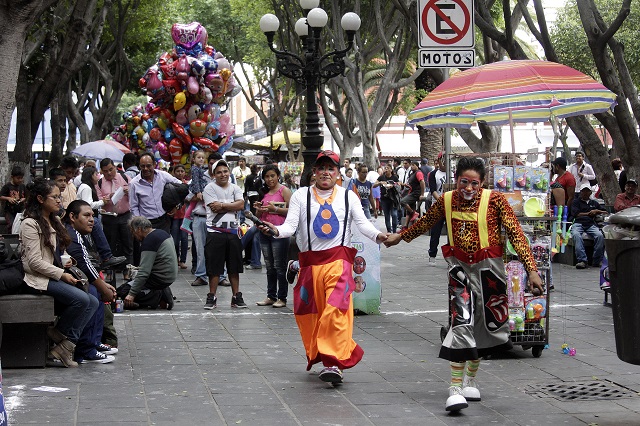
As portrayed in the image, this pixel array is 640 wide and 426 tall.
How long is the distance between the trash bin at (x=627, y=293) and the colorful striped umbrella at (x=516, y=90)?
3811 millimetres

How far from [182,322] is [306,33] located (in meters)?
11.0

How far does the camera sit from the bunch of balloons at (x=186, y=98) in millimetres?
20719

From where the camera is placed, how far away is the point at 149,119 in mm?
21906

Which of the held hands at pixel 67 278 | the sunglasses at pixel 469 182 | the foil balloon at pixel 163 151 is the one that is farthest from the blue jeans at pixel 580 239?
the held hands at pixel 67 278

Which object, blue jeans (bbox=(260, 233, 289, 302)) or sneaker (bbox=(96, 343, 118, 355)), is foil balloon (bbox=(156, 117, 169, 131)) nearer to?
blue jeans (bbox=(260, 233, 289, 302))

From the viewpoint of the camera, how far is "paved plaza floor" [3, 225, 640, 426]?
259 inches

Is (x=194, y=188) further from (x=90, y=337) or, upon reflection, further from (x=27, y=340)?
(x=27, y=340)

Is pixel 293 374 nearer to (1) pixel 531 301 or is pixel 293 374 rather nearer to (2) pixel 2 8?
(1) pixel 531 301

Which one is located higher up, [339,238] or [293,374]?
[339,238]

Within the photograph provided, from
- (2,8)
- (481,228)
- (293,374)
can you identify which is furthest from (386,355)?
(2,8)

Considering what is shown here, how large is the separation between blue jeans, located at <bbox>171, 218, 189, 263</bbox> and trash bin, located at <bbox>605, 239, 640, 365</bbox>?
395 inches

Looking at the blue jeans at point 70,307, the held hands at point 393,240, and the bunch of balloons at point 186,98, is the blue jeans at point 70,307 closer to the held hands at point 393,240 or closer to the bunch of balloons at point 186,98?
the held hands at point 393,240

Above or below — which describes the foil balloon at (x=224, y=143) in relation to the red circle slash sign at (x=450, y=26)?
below

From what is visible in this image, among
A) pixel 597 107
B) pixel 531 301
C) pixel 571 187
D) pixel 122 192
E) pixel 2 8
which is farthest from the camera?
pixel 571 187
